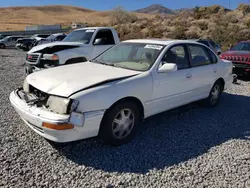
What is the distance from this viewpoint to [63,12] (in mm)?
130625

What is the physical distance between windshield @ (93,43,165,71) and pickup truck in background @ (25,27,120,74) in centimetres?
266

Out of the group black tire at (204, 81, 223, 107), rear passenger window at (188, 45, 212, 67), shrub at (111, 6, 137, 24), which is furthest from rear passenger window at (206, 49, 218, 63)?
shrub at (111, 6, 137, 24)

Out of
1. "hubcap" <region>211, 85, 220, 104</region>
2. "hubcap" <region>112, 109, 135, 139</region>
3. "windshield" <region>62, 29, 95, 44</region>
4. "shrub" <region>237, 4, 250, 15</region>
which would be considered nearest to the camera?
"hubcap" <region>112, 109, 135, 139</region>

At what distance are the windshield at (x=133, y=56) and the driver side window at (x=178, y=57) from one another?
7.2 inches

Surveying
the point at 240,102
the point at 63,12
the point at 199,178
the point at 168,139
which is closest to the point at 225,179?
the point at 199,178

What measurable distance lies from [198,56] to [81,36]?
459cm

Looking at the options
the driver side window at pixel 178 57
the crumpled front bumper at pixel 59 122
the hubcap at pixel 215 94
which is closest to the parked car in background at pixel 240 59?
the hubcap at pixel 215 94

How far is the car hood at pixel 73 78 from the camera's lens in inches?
132

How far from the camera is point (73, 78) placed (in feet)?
12.1

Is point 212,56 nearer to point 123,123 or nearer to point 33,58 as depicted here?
point 123,123

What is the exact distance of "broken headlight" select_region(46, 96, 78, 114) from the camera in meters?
3.15

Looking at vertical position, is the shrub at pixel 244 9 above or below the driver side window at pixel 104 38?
above

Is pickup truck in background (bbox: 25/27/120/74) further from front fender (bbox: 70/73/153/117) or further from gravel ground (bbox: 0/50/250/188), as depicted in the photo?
front fender (bbox: 70/73/153/117)

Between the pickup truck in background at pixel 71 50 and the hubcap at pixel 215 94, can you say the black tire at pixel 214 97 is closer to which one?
the hubcap at pixel 215 94
